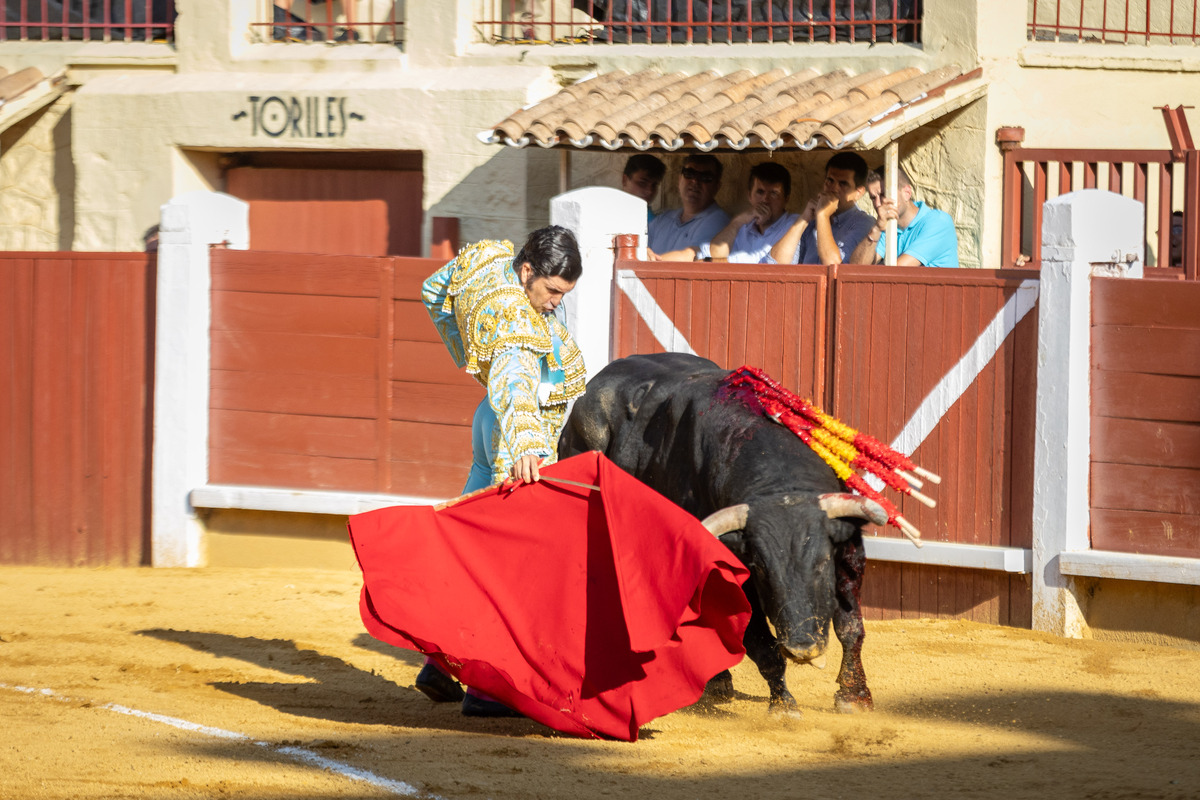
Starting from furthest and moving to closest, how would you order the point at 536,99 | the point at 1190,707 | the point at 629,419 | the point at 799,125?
1. the point at 536,99
2. the point at 799,125
3. the point at 629,419
4. the point at 1190,707

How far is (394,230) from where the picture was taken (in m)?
10.2

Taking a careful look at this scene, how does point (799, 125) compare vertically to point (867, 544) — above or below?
above

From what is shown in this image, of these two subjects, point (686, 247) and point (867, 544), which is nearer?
point (867, 544)

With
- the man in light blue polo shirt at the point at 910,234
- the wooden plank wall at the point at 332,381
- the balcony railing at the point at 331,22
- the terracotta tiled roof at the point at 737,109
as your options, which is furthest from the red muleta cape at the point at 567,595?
the balcony railing at the point at 331,22

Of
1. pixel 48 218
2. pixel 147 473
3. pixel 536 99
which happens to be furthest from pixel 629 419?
pixel 48 218

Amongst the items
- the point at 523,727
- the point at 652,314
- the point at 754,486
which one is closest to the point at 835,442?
the point at 754,486

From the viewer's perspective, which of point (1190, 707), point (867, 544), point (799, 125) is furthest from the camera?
point (799, 125)

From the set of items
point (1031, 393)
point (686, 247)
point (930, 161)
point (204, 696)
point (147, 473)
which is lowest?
point (204, 696)

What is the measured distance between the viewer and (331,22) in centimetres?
1036

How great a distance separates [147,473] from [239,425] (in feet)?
1.97

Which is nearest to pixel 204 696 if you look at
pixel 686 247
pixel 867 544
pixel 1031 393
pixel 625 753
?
pixel 625 753

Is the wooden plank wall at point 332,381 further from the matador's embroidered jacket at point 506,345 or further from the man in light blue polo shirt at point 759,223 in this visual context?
the matador's embroidered jacket at point 506,345

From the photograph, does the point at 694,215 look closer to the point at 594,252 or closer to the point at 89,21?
the point at 594,252

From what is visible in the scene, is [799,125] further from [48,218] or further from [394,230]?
[48,218]
